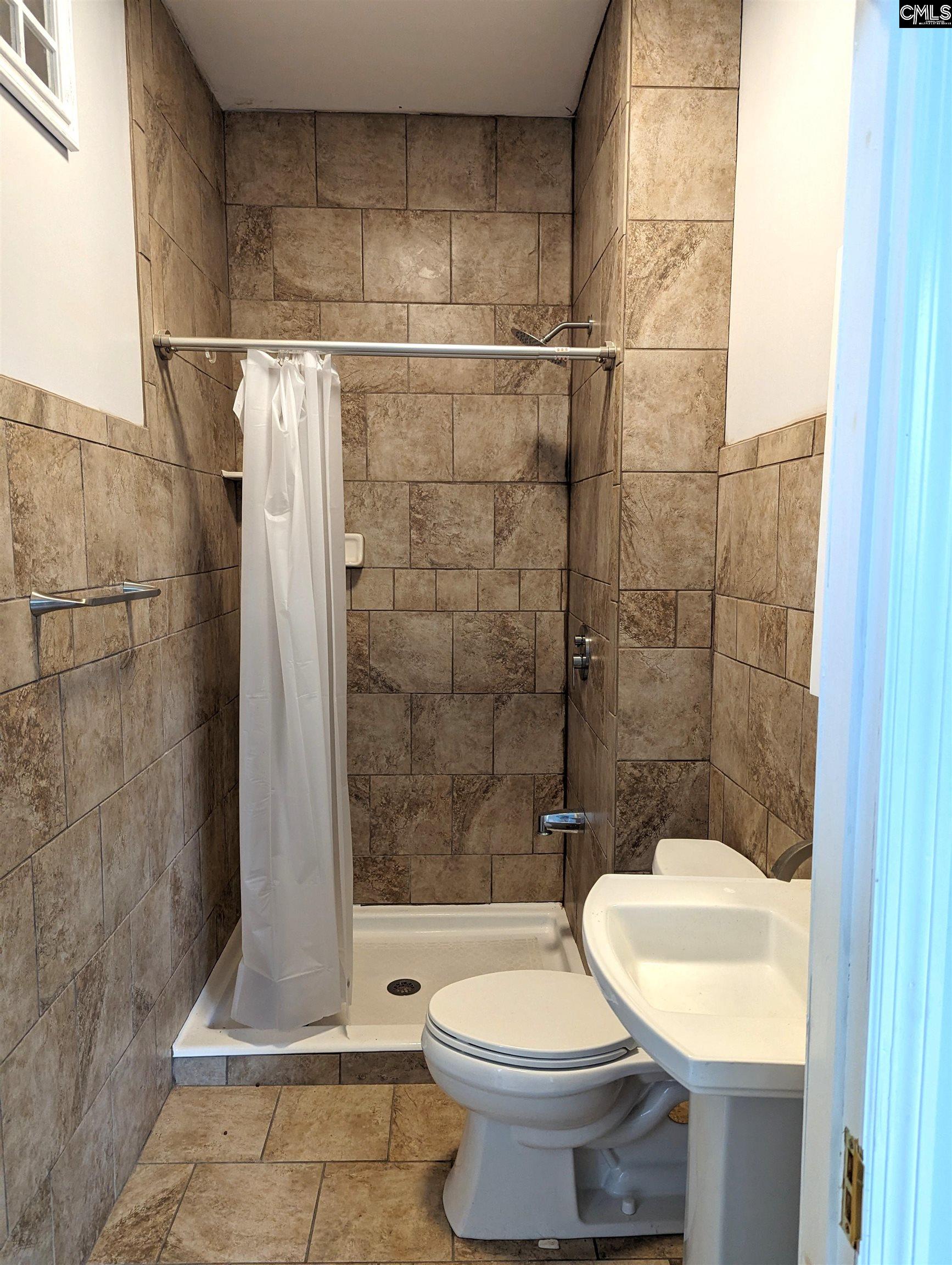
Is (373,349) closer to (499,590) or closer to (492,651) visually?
(499,590)

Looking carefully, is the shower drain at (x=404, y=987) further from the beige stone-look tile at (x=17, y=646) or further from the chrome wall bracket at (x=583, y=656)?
the beige stone-look tile at (x=17, y=646)

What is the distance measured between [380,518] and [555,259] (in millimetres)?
1095

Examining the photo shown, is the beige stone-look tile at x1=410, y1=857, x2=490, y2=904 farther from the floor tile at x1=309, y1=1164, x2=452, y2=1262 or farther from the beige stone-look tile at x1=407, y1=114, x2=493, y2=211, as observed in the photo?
the beige stone-look tile at x1=407, y1=114, x2=493, y2=211

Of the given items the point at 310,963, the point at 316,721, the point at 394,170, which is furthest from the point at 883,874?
the point at 394,170

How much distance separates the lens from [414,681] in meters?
3.17

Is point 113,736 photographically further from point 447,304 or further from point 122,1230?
point 447,304

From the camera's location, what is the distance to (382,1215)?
6.07 ft

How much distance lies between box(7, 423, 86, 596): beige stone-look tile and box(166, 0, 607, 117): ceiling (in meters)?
1.51

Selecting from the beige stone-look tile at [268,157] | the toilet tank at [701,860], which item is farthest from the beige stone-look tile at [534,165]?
the toilet tank at [701,860]

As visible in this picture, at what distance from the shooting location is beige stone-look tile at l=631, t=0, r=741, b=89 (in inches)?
80.0

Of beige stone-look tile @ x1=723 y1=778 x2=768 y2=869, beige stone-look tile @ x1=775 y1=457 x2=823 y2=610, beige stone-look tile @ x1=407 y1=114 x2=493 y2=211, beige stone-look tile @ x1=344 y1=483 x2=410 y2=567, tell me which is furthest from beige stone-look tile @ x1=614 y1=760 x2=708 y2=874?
beige stone-look tile @ x1=407 y1=114 x2=493 y2=211

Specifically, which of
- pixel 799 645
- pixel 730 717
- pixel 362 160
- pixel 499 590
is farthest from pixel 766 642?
pixel 362 160

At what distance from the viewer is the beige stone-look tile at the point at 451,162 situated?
298cm

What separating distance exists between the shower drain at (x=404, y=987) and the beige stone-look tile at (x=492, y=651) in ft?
3.28
